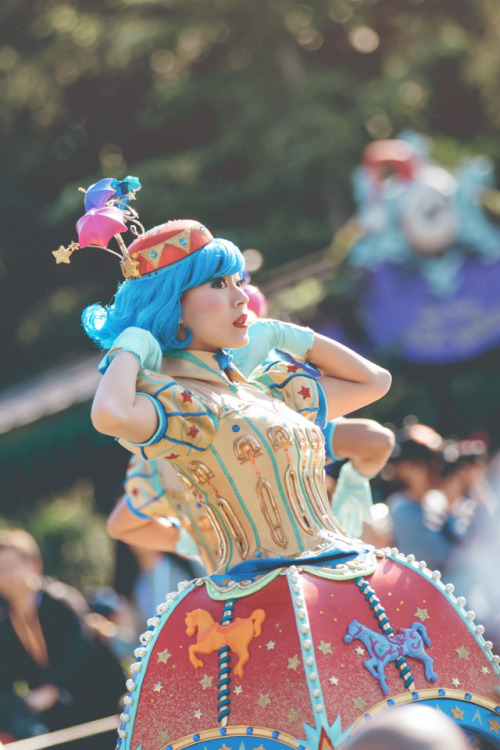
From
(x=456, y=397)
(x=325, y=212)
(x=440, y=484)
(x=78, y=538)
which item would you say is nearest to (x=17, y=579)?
(x=440, y=484)

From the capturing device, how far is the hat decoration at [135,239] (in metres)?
2.71

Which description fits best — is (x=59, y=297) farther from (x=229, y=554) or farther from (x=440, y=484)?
(x=229, y=554)

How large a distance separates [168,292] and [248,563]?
0.71m

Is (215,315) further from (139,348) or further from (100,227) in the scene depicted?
(100,227)

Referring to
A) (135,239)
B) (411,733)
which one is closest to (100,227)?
(135,239)

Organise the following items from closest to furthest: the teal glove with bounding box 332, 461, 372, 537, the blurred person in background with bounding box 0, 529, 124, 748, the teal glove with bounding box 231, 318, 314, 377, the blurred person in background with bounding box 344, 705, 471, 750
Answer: the blurred person in background with bounding box 344, 705, 471, 750 < the teal glove with bounding box 231, 318, 314, 377 < the teal glove with bounding box 332, 461, 372, 537 < the blurred person in background with bounding box 0, 529, 124, 748

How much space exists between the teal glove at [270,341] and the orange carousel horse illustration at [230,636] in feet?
2.52

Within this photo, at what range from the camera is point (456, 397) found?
1112cm

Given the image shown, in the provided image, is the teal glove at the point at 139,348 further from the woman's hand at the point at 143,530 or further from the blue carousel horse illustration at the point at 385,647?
the woman's hand at the point at 143,530

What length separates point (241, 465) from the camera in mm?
2654

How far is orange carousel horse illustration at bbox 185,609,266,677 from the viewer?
7.96 ft

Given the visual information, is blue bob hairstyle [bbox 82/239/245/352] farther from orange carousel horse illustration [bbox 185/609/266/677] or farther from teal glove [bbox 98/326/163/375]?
A: orange carousel horse illustration [bbox 185/609/266/677]

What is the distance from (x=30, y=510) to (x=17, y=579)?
569 cm

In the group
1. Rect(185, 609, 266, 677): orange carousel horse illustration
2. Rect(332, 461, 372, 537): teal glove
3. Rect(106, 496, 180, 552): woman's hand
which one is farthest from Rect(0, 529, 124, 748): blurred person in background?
Rect(185, 609, 266, 677): orange carousel horse illustration
